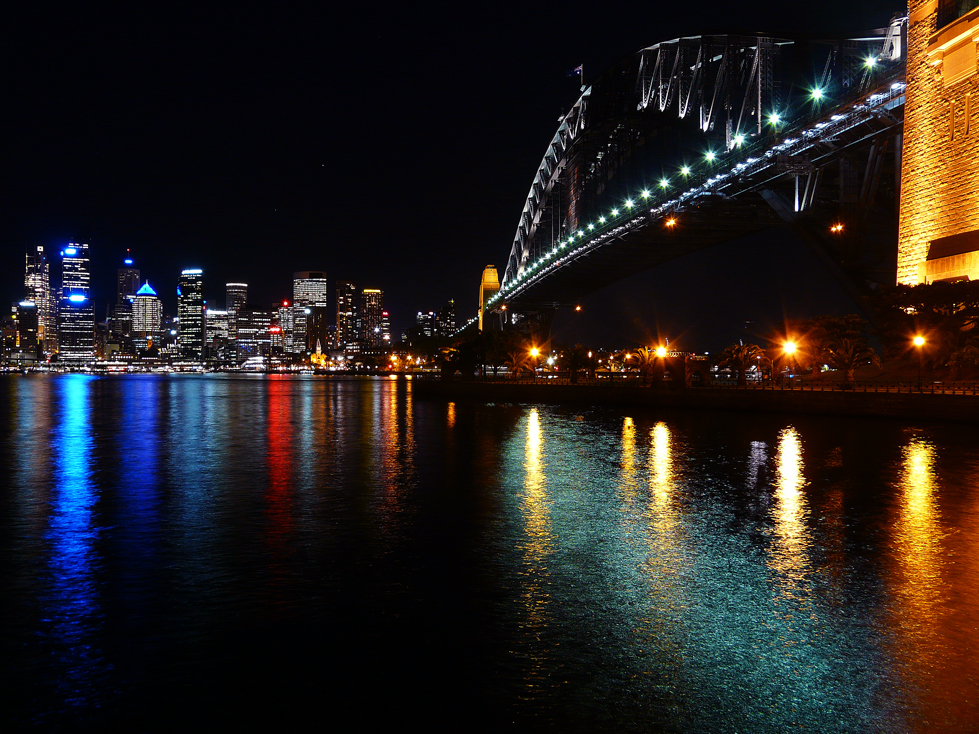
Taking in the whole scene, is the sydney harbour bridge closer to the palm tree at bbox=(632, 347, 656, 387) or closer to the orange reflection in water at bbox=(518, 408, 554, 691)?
the palm tree at bbox=(632, 347, 656, 387)

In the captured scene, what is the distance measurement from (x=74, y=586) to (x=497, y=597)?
170 inches

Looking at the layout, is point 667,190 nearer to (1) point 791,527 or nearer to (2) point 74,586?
(1) point 791,527

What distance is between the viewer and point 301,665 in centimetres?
573

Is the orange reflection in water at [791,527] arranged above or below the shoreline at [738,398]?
below

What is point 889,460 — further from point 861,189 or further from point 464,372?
point 464,372

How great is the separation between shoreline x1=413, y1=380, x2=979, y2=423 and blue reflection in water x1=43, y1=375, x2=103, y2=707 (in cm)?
2635

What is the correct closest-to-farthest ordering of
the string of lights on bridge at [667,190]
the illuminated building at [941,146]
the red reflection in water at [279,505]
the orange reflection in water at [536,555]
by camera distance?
the orange reflection in water at [536,555] → the red reflection in water at [279,505] → the illuminated building at [941,146] → the string of lights on bridge at [667,190]

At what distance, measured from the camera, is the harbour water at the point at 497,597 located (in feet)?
16.8

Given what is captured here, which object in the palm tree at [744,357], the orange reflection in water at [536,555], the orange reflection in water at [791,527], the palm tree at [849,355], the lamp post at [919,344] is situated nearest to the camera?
the orange reflection in water at [536,555]

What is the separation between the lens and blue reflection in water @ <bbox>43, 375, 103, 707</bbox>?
5.62 m

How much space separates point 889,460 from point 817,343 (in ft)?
75.5

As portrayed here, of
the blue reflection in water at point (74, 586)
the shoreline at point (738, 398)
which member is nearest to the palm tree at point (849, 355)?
the shoreline at point (738, 398)

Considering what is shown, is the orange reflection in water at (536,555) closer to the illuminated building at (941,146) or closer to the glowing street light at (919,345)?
the glowing street light at (919,345)

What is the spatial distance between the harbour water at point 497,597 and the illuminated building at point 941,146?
16.8 m
